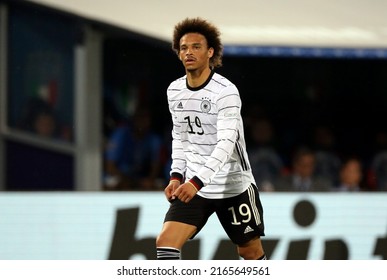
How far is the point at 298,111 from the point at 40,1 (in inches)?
93.5

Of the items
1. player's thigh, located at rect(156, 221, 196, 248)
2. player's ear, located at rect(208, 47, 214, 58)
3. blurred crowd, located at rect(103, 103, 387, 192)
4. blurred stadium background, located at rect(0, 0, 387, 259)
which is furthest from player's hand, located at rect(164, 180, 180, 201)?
blurred crowd, located at rect(103, 103, 387, 192)

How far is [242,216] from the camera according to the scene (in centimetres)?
822

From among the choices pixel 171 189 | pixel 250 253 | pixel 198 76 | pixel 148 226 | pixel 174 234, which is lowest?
pixel 148 226

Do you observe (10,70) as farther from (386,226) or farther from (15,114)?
(386,226)

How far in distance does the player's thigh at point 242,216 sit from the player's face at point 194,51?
2.63ft

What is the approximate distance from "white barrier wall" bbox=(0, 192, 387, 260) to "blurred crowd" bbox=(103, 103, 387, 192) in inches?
7.9

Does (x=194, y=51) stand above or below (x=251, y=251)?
above

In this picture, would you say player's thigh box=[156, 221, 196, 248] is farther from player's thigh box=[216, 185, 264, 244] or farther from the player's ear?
the player's ear

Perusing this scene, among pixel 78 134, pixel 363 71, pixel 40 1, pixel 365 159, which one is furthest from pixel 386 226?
pixel 40 1

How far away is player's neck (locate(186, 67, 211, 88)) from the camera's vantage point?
808cm

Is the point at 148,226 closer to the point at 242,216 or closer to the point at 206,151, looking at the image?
the point at 242,216

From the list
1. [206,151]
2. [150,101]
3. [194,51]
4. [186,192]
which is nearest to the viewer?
[186,192]

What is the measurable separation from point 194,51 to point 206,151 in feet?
1.89

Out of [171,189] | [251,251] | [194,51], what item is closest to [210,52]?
[194,51]
